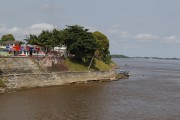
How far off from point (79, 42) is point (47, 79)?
18324 mm

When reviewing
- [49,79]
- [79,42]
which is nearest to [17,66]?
[49,79]

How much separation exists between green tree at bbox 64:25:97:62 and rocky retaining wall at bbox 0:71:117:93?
652 cm

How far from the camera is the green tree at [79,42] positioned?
3034 inches

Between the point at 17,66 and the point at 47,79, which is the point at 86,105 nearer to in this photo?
the point at 47,79

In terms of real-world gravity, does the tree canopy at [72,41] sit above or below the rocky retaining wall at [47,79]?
above

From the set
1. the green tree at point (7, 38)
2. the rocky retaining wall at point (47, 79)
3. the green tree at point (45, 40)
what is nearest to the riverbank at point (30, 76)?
the rocky retaining wall at point (47, 79)

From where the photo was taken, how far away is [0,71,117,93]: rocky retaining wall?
53406 millimetres

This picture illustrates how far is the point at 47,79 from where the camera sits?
202ft

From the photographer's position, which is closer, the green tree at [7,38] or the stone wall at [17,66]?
the stone wall at [17,66]

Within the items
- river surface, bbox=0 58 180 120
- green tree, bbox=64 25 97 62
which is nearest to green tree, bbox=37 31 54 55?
green tree, bbox=64 25 97 62

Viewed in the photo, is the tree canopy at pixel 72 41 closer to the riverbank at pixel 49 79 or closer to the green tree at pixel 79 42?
the green tree at pixel 79 42

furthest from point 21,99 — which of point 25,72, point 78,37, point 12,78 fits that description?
point 78,37

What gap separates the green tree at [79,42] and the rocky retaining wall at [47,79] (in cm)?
652

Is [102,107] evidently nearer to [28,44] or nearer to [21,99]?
[21,99]
